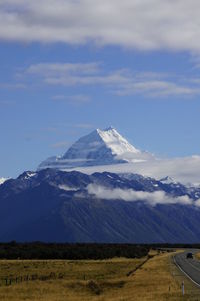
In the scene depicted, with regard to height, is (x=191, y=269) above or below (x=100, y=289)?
below

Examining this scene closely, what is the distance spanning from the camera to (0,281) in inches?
2719

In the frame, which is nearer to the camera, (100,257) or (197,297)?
(197,297)

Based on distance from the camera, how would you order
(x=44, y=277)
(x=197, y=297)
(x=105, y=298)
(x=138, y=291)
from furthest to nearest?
(x=44, y=277), (x=138, y=291), (x=105, y=298), (x=197, y=297)

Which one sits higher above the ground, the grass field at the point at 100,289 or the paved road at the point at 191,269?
the grass field at the point at 100,289

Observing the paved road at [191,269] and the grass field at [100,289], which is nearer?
the grass field at [100,289]

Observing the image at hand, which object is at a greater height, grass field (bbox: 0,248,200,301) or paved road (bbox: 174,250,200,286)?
grass field (bbox: 0,248,200,301)

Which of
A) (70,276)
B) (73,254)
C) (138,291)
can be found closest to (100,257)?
(73,254)

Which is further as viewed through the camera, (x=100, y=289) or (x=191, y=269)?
(x=191, y=269)

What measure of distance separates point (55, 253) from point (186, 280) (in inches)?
3061

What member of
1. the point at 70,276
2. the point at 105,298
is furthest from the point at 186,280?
the point at 105,298

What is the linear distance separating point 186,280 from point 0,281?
17123 millimetres

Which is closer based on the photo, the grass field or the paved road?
the grass field

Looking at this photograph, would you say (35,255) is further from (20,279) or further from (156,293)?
(156,293)

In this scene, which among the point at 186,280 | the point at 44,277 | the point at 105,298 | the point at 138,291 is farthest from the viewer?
the point at 44,277
